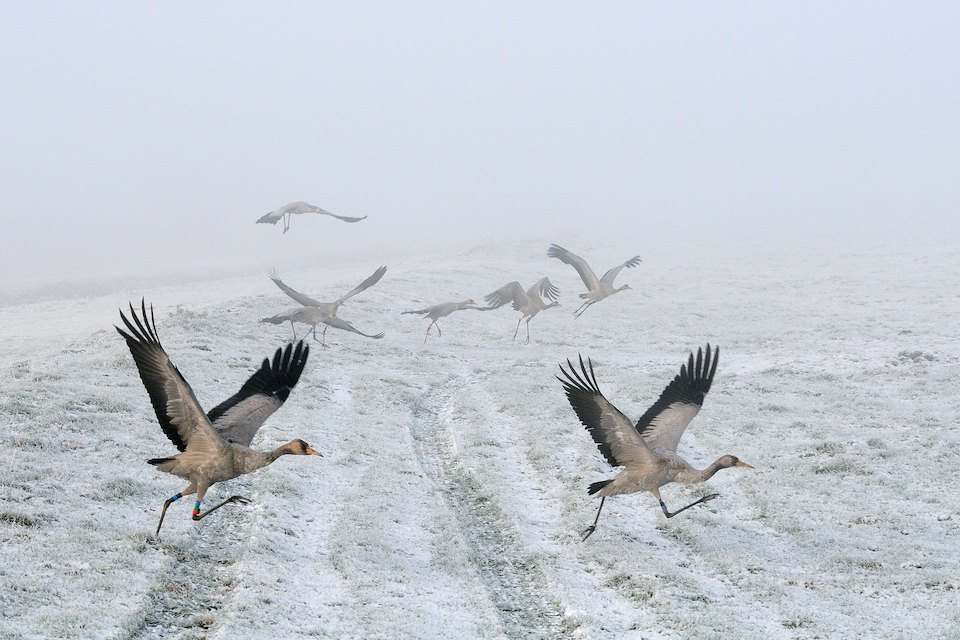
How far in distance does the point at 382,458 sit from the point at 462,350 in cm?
1410

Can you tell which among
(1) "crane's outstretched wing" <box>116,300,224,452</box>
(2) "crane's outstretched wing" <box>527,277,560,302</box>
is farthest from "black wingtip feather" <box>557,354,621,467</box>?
(2) "crane's outstretched wing" <box>527,277,560,302</box>

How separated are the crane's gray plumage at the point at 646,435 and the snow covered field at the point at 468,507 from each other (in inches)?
57.2

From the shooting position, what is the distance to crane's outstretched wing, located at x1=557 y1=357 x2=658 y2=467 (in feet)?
33.3

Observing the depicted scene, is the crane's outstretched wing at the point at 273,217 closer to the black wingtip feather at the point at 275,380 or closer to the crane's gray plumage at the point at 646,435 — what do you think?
Result: the black wingtip feather at the point at 275,380

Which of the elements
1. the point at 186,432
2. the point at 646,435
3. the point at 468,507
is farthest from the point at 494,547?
the point at 186,432

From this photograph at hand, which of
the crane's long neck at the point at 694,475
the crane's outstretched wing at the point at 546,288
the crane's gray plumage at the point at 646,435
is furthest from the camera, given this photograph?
the crane's outstretched wing at the point at 546,288

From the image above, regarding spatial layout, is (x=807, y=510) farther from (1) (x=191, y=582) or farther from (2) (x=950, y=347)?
(2) (x=950, y=347)

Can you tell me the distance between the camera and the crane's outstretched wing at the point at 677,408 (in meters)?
12.1

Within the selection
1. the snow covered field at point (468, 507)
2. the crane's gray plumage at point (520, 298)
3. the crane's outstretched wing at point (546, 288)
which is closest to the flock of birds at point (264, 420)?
the snow covered field at point (468, 507)

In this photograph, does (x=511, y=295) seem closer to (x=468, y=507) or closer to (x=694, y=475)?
(x=468, y=507)

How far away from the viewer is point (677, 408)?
12375mm

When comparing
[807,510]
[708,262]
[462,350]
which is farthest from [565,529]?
[708,262]

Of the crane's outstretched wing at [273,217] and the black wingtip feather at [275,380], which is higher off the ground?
the crane's outstretched wing at [273,217]

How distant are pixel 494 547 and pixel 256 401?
14.8 ft
